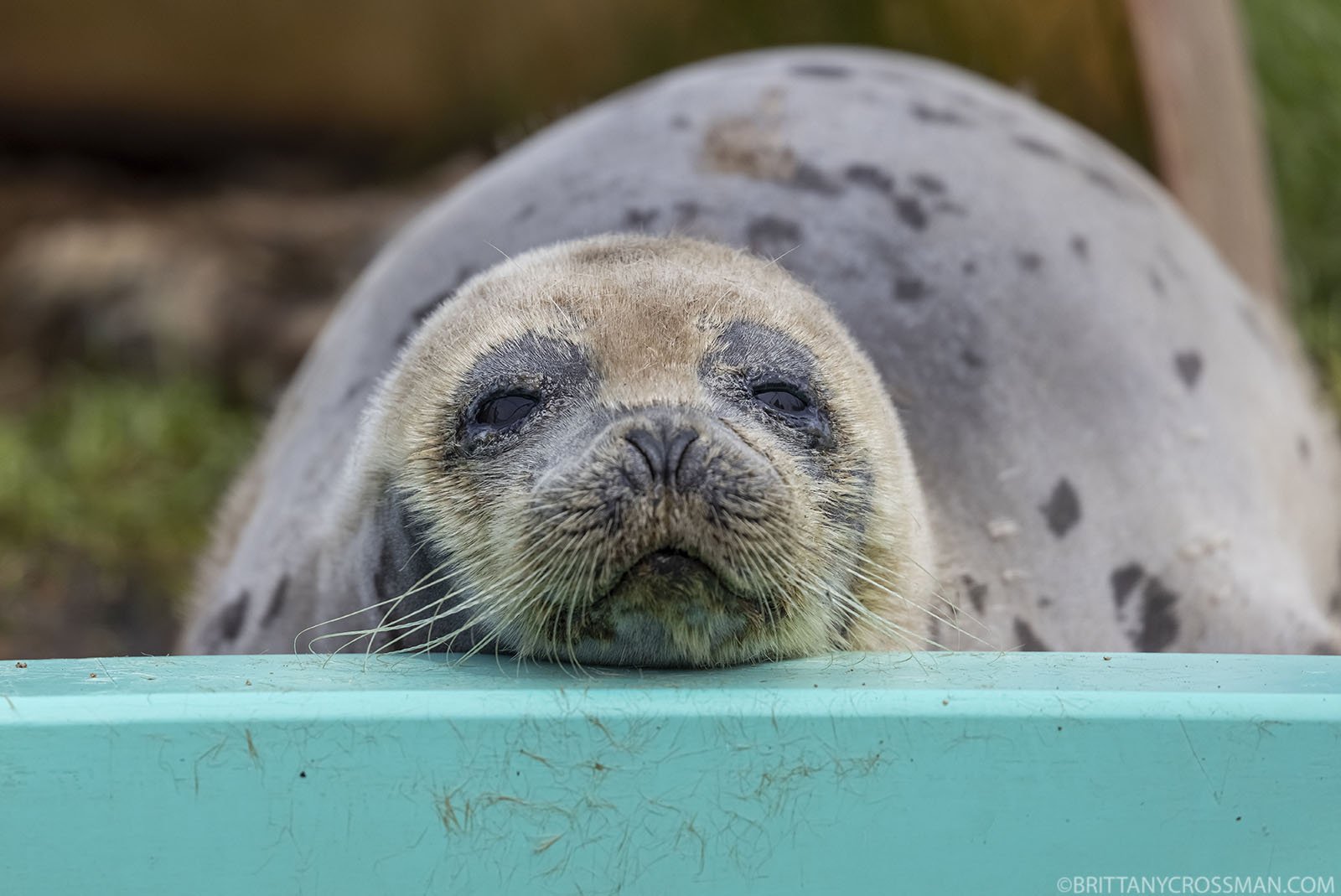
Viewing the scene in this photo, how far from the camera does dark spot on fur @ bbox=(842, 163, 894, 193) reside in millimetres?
3955

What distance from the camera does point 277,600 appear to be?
339 cm

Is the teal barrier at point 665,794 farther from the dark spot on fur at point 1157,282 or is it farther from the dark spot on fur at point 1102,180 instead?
the dark spot on fur at point 1102,180

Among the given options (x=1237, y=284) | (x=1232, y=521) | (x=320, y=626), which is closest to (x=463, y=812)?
(x=320, y=626)

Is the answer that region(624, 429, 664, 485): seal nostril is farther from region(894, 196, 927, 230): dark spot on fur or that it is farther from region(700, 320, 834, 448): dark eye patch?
region(894, 196, 927, 230): dark spot on fur

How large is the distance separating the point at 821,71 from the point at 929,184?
0.57 m

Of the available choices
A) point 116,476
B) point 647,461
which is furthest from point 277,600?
point 116,476

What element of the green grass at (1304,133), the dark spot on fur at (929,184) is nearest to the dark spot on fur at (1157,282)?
the dark spot on fur at (929,184)

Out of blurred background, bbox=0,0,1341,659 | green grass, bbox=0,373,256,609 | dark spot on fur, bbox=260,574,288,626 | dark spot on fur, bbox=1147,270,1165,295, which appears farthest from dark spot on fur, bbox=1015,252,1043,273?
green grass, bbox=0,373,256,609

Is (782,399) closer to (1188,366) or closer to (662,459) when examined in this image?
(662,459)

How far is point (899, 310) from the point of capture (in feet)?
12.0

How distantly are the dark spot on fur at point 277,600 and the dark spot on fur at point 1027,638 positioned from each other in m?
1.41

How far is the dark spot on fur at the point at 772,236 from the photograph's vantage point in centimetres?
368

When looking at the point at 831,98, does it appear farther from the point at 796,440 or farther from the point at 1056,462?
the point at 796,440

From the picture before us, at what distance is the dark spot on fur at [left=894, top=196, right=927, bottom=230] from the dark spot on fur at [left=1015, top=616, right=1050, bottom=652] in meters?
1.01
